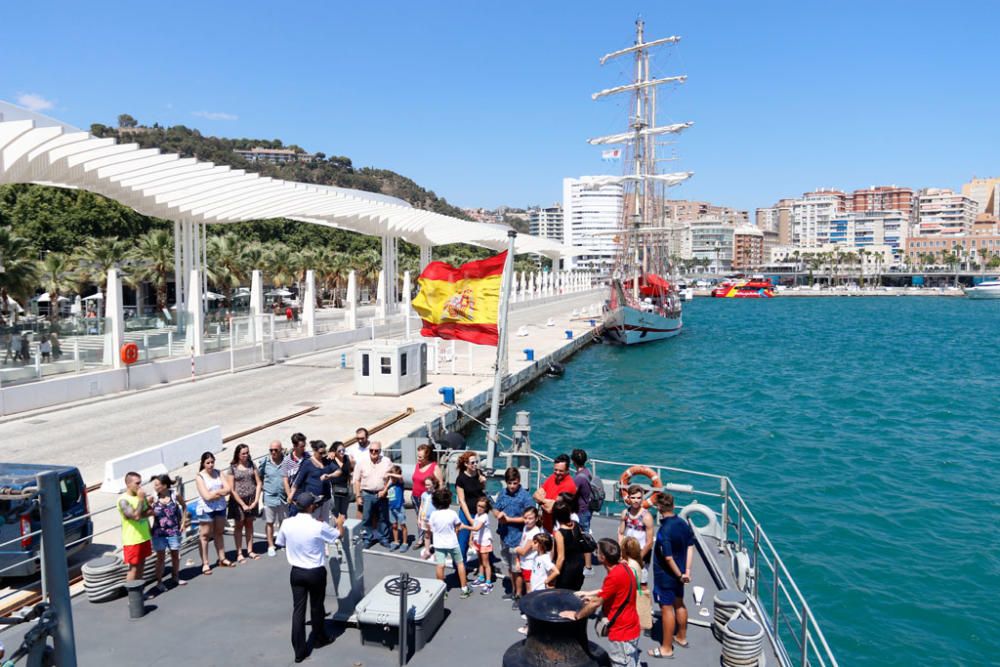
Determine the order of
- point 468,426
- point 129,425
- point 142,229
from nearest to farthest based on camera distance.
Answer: point 129,425, point 468,426, point 142,229

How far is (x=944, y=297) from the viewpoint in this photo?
6565 inches

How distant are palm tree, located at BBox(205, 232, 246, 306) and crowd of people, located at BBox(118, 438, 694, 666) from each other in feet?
149

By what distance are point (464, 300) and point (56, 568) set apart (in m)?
8.91

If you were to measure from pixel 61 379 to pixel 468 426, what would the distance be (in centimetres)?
1312

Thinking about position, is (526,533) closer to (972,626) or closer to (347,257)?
(972,626)

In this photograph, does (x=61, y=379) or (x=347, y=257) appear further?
(x=347, y=257)

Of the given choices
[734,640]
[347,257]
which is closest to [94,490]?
[734,640]

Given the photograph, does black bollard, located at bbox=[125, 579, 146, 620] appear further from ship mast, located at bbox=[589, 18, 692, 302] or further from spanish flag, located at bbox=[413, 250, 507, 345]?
ship mast, located at bbox=[589, 18, 692, 302]

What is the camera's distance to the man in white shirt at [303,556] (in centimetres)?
711

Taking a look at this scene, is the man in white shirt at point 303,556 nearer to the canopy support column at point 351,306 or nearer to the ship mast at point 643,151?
the canopy support column at point 351,306

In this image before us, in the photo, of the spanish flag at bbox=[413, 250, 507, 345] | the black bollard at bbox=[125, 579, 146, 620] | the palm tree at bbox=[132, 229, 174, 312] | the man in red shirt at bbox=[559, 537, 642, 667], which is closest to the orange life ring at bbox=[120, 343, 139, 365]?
the spanish flag at bbox=[413, 250, 507, 345]

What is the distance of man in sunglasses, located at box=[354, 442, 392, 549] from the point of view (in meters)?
10.0

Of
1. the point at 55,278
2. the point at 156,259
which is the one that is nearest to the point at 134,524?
the point at 55,278

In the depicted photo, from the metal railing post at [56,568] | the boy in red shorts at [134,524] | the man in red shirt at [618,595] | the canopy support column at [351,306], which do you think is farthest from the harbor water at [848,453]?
the canopy support column at [351,306]
